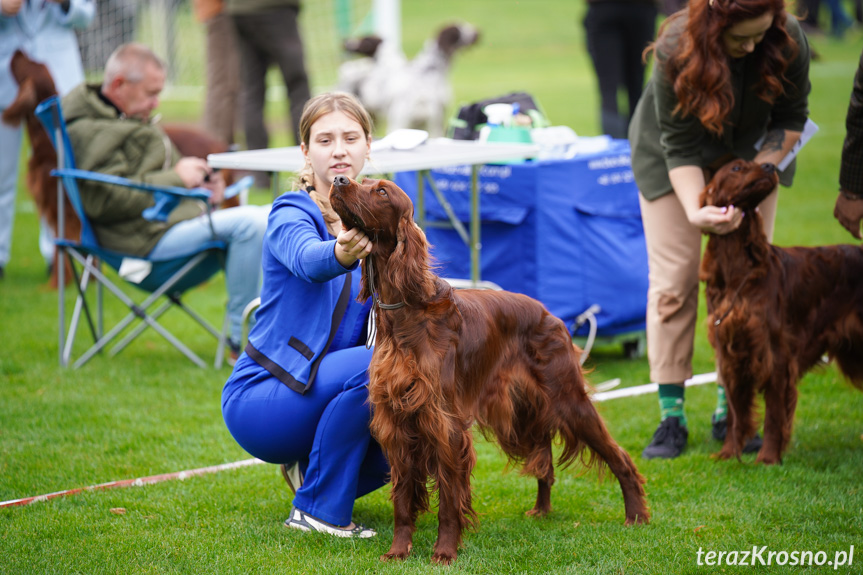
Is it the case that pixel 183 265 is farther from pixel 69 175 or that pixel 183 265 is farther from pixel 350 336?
→ pixel 350 336

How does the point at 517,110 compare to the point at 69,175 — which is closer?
the point at 69,175

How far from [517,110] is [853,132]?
221 cm

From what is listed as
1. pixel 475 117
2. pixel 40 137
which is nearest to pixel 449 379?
pixel 475 117

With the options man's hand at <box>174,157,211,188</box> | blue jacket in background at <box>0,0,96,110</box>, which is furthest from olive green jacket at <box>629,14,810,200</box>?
blue jacket in background at <box>0,0,96,110</box>

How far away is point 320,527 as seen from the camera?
305 centimetres

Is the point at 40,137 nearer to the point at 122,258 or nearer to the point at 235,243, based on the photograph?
the point at 122,258

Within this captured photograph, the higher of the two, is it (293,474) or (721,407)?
(293,474)

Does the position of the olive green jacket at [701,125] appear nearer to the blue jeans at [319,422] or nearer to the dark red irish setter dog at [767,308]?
the dark red irish setter dog at [767,308]

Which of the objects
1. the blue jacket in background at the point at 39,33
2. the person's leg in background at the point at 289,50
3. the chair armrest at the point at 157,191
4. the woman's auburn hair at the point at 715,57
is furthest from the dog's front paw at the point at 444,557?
the person's leg in background at the point at 289,50

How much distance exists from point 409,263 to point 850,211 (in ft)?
7.06

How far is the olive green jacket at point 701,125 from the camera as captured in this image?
11.9ft

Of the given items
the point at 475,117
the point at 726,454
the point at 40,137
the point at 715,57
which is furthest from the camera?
the point at 40,137

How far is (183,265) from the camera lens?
16.8 ft

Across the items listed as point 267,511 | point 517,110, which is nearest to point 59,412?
point 267,511
